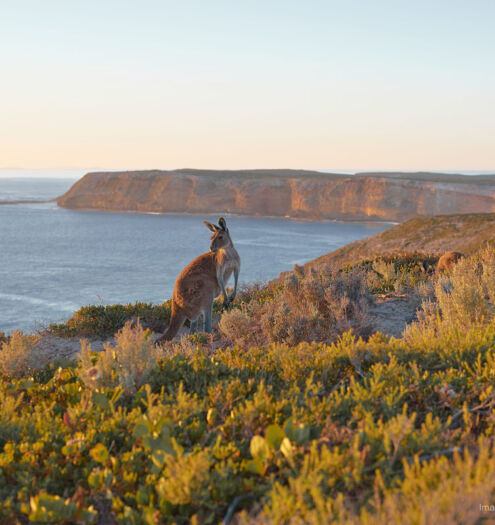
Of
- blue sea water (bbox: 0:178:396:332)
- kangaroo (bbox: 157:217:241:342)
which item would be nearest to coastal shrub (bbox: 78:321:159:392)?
kangaroo (bbox: 157:217:241:342)

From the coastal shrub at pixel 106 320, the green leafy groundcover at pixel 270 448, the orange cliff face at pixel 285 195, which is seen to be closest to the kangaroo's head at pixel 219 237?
the coastal shrub at pixel 106 320

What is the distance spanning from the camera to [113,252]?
7756cm

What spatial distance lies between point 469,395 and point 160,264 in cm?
6526

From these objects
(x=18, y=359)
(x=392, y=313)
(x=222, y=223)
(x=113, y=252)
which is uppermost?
(x=222, y=223)

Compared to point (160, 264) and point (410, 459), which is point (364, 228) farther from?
point (410, 459)

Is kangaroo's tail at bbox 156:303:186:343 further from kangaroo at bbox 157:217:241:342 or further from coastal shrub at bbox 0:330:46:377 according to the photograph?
coastal shrub at bbox 0:330:46:377

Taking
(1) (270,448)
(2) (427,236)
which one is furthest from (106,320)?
(2) (427,236)

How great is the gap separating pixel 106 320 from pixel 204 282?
4.47 m

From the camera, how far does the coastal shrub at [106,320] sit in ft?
39.5

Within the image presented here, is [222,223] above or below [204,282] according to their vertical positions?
above

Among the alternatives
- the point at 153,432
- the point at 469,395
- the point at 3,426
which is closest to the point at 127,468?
the point at 153,432

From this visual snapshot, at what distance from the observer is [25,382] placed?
494cm

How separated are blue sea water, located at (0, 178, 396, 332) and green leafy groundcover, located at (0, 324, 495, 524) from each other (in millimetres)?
10516

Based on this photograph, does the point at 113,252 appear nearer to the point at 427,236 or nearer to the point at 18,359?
the point at 427,236
